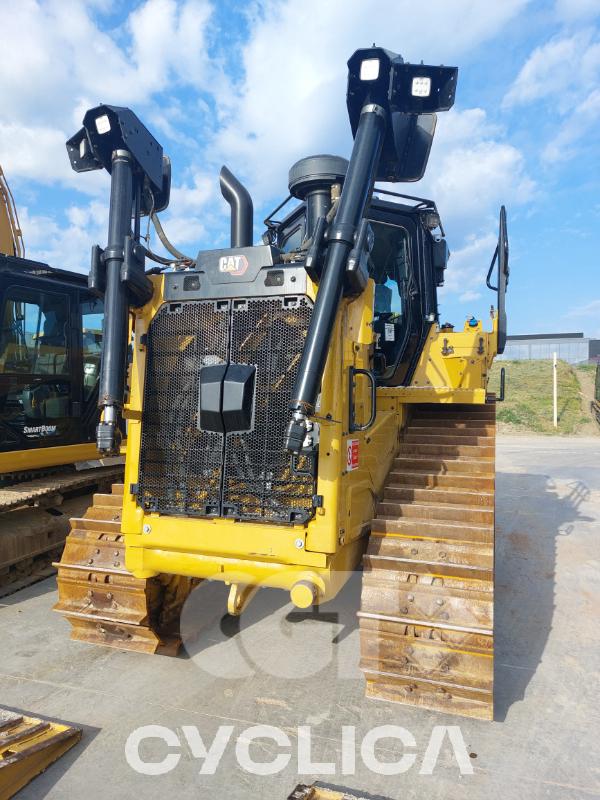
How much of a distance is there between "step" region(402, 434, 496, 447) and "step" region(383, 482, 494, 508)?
0.59 m

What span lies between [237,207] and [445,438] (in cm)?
251

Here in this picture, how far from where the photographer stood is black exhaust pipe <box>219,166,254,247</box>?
4.01 metres

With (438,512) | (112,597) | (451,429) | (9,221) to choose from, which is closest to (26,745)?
(112,597)

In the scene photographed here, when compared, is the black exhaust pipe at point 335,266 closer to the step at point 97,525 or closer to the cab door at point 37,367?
the step at point 97,525

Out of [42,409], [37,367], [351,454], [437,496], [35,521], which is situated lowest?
[35,521]

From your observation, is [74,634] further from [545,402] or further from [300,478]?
[545,402]

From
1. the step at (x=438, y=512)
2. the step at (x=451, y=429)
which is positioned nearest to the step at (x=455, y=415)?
the step at (x=451, y=429)

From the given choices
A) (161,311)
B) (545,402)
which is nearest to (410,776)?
(161,311)

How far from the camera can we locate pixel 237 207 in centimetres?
404

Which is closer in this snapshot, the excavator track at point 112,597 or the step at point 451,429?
the excavator track at point 112,597

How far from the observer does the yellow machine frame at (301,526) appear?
10.9ft

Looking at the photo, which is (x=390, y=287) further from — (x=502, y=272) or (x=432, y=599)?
(x=432, y=599)

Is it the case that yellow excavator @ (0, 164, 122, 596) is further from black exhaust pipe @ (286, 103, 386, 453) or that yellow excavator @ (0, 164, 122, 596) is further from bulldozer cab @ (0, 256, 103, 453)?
black exhaust pipe @ (286, 103, 386, 453)

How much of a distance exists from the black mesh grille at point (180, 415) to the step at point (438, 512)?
1283mm
